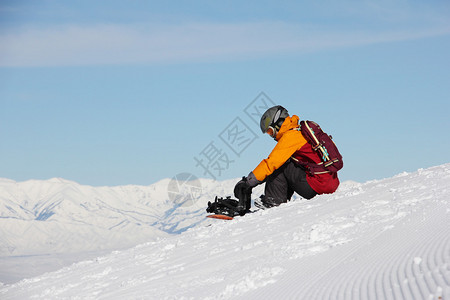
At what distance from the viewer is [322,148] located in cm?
982

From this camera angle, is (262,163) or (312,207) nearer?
(312,207)

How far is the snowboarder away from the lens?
9.80 meters

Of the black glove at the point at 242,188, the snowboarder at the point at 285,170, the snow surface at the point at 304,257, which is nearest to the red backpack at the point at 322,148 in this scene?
the snowboarder at the point at 285,170

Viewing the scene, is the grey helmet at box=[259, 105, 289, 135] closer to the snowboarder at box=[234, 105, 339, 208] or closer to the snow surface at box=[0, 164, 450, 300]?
the snowboarder at box=[234, 105, 339, 208]

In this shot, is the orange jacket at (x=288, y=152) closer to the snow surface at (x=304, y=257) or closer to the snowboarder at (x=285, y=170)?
the snowboarder at (x=285, y=170)

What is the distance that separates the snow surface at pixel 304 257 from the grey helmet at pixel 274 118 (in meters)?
1.43

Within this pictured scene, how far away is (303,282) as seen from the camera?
214 inches

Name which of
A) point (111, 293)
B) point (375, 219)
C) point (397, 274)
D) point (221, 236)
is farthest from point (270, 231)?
point (397, 274)

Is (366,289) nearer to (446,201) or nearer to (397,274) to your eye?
(397,274)

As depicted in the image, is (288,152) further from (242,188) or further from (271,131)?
(242,188)

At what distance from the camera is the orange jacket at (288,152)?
977 cm

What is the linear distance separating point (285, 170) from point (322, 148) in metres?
0.89

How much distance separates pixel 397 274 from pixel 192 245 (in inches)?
179

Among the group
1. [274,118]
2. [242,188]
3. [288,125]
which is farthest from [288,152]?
[242,188]
